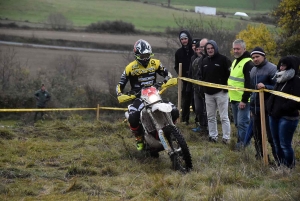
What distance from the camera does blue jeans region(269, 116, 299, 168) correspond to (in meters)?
7.30

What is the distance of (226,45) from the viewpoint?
109ft

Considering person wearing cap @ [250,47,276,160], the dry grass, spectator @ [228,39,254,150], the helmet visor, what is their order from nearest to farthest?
the dry grass
person wearing cap @ [250,47,276,160]
the helmet visor
spectator @ [228,39,254,150]

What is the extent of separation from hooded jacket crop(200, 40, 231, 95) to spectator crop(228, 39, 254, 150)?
501mm

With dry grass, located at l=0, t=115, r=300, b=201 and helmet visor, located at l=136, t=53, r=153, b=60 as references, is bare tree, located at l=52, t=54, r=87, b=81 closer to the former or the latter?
dry grass, located at l=0, t=115, r=300, b=201

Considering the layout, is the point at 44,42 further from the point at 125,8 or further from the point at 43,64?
the point at 125,8

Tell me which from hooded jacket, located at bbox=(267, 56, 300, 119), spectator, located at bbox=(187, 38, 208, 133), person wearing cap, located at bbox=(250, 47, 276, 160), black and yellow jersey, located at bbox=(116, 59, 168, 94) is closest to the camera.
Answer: hooded jacket, located at bbox=(267, 56, 300, 119)

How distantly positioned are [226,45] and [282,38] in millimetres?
6635

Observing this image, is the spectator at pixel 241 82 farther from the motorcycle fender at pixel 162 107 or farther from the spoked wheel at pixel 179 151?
the motorcycle fender at pixel 162 107

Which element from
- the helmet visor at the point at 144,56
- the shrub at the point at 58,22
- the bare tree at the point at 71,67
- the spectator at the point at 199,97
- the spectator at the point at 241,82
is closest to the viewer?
the helmet visor at the point at 144,56

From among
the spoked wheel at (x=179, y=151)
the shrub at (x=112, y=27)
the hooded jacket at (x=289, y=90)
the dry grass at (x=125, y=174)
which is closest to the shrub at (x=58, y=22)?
the shrub at (x=112, y=27)

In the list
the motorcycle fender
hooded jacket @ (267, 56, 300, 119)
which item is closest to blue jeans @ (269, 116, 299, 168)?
hooded jacket @ (267, 56, 300, 119)

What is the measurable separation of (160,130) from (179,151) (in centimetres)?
45

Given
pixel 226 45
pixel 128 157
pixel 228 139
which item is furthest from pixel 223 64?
pixel 226 45

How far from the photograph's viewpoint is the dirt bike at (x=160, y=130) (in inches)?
308
